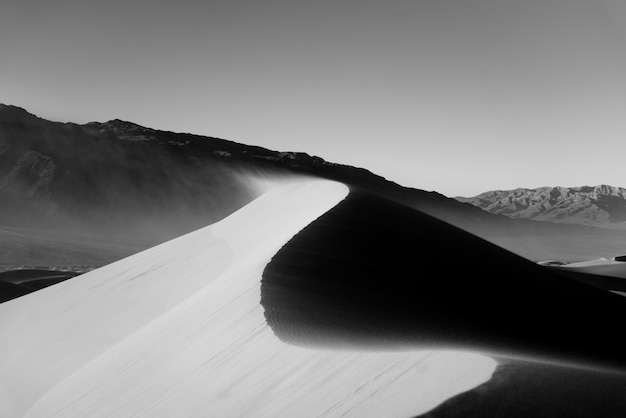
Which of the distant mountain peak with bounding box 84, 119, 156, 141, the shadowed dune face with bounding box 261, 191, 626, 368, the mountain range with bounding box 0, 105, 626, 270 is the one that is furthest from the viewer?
the distant mountain peak with bounding box 84, 119, 156, 141

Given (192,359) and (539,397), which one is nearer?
(539,397)

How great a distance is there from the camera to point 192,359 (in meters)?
5.30

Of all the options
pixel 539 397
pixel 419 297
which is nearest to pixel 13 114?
pixel 419 297

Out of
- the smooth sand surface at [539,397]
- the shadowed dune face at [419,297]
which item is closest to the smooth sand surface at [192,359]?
the smooth sand surface at [539,397]

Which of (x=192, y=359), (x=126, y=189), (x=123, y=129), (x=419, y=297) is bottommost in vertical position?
(x=126, y=189)

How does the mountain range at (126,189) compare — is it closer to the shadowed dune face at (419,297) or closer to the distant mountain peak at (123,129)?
the distant mountain peak at (123,129)

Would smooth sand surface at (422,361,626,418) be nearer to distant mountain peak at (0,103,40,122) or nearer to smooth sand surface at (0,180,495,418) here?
smooth sand surface at (0,180,495,418)

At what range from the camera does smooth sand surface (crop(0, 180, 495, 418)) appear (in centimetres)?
323

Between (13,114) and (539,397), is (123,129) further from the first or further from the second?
(539,397)

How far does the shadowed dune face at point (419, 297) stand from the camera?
4465 millimetres

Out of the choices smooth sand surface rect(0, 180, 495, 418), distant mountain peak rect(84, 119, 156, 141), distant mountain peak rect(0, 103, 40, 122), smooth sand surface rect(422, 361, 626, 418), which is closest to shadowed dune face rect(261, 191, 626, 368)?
smooth sand surface rect(0, 180, 495, 418)

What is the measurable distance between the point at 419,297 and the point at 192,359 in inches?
90.9

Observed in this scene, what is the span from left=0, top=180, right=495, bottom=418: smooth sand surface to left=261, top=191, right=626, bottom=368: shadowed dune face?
34 cm

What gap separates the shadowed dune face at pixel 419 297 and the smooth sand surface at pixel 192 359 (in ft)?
1.10
